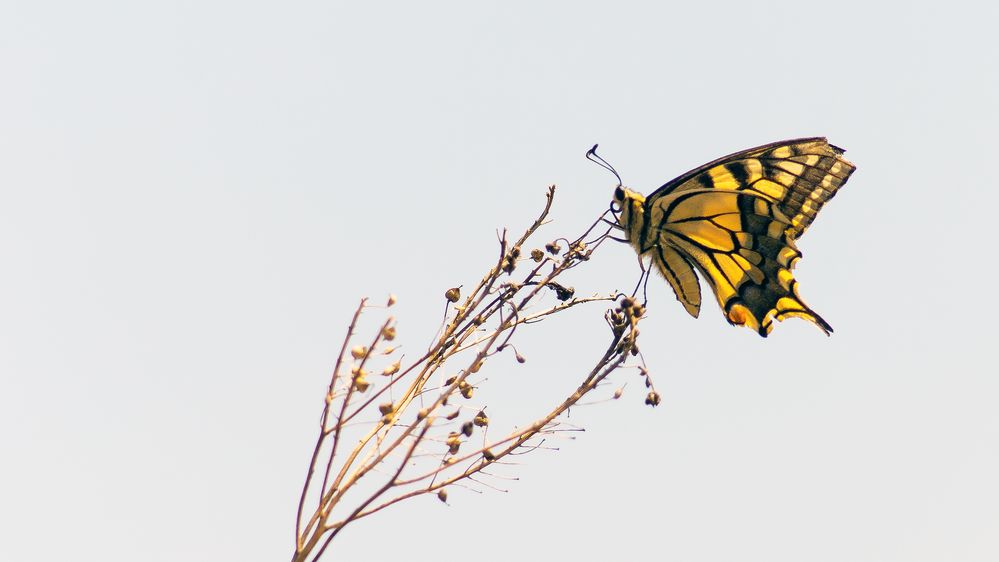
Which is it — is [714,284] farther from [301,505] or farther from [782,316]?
[301,505]

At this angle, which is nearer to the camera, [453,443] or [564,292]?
[453,443]

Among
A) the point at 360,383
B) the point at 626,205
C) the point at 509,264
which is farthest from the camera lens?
the point at 626,205

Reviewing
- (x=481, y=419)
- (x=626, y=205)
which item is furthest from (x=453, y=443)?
(x=626, y=205)

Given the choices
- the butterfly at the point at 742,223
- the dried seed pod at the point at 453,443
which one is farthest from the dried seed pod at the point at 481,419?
the butterfly at the point at 742,223

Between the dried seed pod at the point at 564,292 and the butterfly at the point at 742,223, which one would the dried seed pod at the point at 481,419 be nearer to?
the dried seed pod at the point at 564,292

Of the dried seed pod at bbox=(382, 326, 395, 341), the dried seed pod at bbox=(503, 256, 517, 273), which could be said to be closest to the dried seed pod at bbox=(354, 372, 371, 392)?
the dried seed pod at bbox=(382, 326, 395, 341)

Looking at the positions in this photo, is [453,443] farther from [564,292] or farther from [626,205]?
[626,205]

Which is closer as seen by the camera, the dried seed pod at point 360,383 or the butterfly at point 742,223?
the dried seed pod at point 360,383

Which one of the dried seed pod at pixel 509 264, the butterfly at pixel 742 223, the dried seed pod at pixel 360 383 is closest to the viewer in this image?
the dried seed pod at pixel 360 383

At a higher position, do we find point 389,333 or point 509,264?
point 509,264
